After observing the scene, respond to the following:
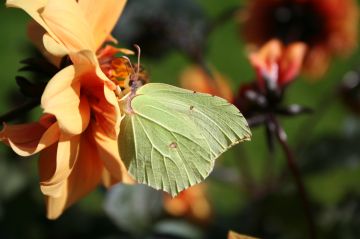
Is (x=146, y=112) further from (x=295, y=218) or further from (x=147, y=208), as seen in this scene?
(x=295, y=218)

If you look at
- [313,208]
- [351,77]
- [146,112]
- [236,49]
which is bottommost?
[236,49]

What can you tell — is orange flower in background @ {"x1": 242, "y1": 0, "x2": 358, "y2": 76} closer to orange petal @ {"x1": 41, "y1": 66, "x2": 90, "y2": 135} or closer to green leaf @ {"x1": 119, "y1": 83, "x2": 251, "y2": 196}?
green leaf @ {"x1": 119, "y1": 83, "x2": 251, "y2": 196}

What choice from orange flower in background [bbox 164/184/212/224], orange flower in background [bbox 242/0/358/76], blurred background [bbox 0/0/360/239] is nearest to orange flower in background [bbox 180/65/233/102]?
blurred background [bbox 0/0/360/239]

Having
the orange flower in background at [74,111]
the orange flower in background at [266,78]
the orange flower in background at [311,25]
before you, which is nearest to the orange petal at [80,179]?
the orange flower in background at [74,111]

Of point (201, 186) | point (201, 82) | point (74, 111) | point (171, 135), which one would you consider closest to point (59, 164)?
point (74, 111)

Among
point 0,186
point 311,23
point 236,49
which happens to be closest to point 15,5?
point 0,186

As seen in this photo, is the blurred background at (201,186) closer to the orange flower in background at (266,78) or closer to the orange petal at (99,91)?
the orange flower in background at (266,78)

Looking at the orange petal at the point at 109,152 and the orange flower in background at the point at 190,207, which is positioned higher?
the orange petal at the point at 109,152
